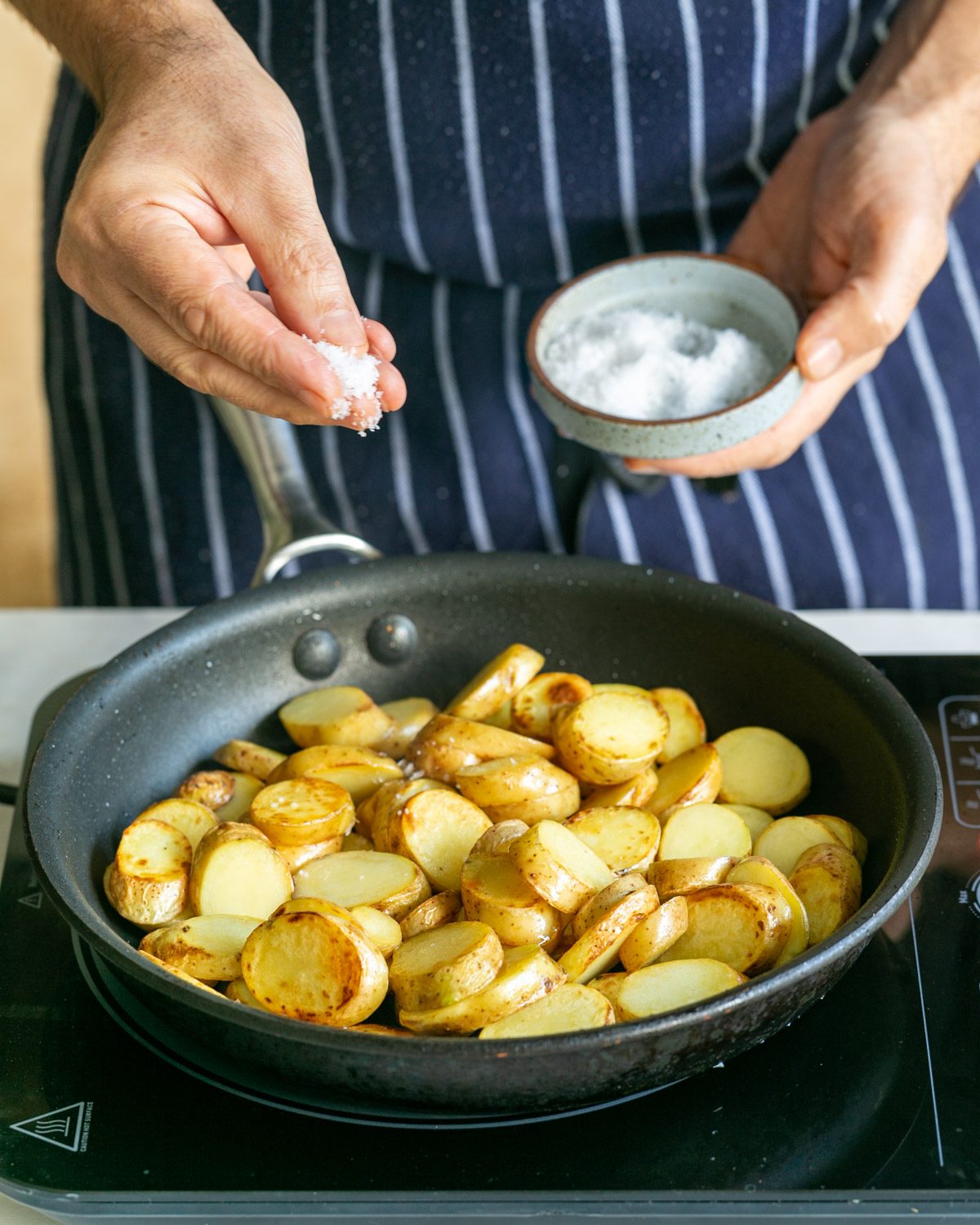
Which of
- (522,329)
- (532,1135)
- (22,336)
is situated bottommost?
(22,336)

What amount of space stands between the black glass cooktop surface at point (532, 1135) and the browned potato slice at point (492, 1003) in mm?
57

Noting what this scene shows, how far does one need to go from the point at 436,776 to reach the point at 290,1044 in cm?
27

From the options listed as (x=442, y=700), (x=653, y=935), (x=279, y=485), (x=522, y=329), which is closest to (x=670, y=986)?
(x=653, y=935)

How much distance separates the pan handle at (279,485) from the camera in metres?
0.99

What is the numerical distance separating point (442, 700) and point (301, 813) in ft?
0.73

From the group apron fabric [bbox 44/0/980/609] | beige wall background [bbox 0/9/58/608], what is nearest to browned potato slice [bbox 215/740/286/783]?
apron fabric [bbox 44/0/980/609]

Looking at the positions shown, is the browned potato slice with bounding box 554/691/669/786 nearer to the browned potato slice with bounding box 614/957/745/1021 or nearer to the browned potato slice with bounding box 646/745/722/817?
the browned potato slice with bounding box 646/745/722/817

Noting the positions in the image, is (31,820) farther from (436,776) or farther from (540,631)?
(540,631)

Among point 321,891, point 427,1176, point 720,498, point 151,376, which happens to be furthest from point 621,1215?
point 151,376

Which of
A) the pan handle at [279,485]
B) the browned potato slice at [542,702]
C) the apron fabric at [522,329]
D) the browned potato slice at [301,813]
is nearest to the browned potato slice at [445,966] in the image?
the browned potato slice at [301,813]

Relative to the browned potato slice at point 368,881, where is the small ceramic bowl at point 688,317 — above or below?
above

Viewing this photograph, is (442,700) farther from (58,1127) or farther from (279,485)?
(58,1127)

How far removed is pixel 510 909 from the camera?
27.9 inches

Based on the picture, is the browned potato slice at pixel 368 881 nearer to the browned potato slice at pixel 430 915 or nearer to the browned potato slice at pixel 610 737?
the browned potato slice at pixel 430 915
